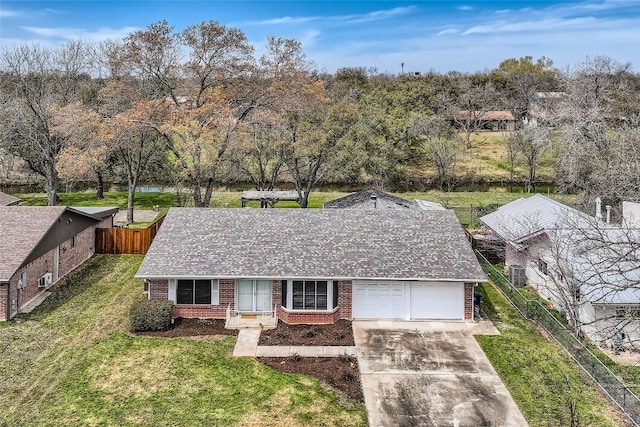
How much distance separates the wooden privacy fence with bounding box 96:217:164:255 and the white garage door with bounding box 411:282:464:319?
15.8 m

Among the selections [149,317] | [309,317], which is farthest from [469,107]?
[149,317]

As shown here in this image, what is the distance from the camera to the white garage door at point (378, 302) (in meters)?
19.7

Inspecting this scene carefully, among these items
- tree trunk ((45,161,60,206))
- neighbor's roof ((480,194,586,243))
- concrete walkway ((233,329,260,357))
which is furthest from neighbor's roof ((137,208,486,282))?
tree trunk ((45,161,60,206))

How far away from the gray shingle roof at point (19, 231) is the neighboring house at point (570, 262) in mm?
19103

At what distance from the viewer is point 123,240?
94.4 ft

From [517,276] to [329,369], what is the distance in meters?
12.2

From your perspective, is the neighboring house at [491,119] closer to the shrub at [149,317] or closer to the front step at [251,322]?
the front step at [251,322]

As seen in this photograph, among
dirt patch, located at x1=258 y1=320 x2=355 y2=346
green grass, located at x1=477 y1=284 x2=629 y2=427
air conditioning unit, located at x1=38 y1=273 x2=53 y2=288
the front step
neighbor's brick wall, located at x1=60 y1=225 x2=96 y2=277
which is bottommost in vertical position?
green grass, located at x1=477 y1=284 x2=629 y2=427

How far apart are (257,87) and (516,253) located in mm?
18696

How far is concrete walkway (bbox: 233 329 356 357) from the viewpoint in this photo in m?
16.8

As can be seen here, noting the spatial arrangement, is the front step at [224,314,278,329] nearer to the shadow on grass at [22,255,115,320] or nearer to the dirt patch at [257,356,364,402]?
the dirt patch at [257,356,364,402]

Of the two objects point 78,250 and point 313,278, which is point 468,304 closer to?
point 313,278

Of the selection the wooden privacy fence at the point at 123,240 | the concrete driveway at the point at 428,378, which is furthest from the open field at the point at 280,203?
the concrete driveway at the point at 428,378

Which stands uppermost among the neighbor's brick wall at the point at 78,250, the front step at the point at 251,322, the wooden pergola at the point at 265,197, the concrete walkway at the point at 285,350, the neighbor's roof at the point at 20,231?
the wooden pergola at the point at 265,197
